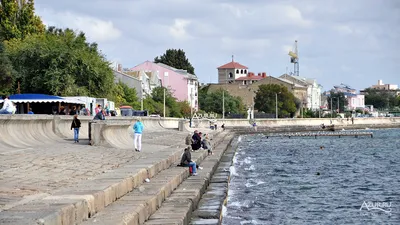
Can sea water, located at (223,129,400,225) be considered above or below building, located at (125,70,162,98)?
below

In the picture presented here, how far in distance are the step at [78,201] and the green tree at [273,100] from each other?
509 feet

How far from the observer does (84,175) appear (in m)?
20.4

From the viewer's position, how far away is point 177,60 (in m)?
185

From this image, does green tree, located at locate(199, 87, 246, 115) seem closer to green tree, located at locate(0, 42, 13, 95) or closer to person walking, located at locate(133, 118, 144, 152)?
green tree, located at locate(0, 42, 13, 95)

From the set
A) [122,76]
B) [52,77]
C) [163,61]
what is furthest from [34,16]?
[163,61]

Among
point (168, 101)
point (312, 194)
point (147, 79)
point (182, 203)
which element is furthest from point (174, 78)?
point (182, 203)

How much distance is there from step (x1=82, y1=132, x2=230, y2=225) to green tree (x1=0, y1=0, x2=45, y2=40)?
60960mm

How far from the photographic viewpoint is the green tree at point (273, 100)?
176000 mm

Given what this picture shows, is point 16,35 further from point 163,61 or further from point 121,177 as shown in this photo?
point 163,61

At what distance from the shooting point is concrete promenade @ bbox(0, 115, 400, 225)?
44.3 ft

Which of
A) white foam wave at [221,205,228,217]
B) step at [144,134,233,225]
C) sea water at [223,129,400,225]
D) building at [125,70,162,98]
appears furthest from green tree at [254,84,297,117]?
white foam wave at [221,205,228,217]

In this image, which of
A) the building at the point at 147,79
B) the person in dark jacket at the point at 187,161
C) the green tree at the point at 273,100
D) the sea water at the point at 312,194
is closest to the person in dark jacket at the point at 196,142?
Result: the sea water at the point at 312,194

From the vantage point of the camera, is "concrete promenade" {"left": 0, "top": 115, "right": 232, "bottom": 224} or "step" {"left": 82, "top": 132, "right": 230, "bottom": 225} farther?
"step" {"left": 82, "top": 132, "right": 230, "bottom": 225}

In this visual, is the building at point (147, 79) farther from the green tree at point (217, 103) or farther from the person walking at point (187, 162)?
the person walking at point (187, 162)
